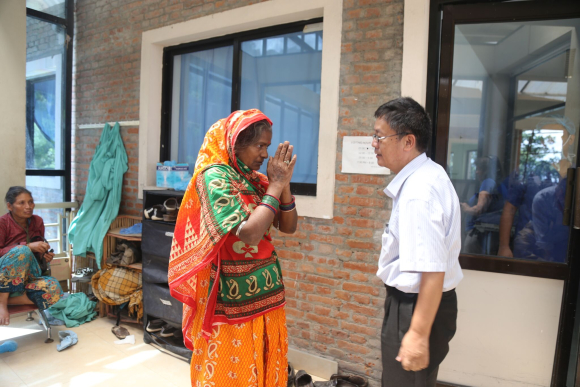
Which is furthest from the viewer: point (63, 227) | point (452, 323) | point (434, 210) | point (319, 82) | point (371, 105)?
point (63, 227)

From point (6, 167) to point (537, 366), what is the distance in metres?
5.00

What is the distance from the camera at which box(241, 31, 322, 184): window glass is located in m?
3.19

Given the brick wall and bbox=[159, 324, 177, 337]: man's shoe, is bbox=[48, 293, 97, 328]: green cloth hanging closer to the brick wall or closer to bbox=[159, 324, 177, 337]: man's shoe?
bbox=[159, 324, 177, 337]: man's shoe

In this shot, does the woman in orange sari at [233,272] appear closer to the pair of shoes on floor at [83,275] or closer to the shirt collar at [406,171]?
the shirt collar at [406,171]

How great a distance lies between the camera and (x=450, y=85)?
251 cm

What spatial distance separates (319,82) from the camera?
124 inches

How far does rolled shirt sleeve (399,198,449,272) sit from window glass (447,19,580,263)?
1.33m

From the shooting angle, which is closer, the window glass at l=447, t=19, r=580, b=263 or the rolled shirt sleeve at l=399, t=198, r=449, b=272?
the rolled shirt sleeve at l=399, t=198, r=449, b=272

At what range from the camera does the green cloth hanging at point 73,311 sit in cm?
378

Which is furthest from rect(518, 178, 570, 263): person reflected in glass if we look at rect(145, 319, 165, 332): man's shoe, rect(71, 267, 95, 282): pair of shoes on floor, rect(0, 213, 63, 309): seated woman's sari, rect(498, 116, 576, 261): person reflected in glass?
rect(71, 267, 95, 282): pair of shoes on floor

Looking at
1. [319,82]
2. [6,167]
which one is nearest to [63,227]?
[6,167]

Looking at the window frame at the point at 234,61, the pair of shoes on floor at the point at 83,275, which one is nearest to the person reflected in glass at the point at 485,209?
the window frame at the point at 234,61

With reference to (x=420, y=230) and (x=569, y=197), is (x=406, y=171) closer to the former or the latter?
(x=420, y=230)

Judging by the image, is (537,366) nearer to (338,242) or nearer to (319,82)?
(338,242)
